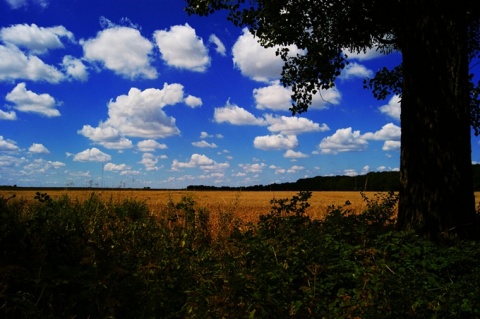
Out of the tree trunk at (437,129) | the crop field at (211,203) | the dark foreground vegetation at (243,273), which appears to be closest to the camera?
the dark foreground vegetation at (243,273)

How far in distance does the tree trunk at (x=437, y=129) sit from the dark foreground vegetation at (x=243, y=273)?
0.60 m

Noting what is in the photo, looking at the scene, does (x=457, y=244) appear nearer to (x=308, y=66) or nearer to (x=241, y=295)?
(x=241, y=295)

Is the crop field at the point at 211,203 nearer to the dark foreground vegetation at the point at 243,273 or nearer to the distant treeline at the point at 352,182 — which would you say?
the dark foreground vegetation at the point at 243,273

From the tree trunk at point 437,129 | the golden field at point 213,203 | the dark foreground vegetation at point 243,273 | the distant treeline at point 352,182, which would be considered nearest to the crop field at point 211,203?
the golden field at point 213,203

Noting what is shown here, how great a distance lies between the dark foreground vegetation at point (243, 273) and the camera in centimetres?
383

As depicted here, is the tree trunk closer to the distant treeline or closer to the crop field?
the crop field

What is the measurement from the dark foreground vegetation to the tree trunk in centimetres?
60

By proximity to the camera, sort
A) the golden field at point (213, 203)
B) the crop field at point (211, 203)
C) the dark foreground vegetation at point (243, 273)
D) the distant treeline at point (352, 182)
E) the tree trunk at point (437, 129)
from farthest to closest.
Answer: the distant treeline at point (352, 182)
the crop field at point (211, 203)
the golden field at point (213, 203)
the tree trunk at point (437, 129)
the dark foreground vegetation at point (243, 273)

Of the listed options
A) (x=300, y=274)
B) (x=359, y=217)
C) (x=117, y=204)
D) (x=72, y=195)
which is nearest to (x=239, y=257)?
(x=300, y=274)

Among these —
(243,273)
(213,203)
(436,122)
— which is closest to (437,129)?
(436,122)

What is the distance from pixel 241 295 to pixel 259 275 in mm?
660

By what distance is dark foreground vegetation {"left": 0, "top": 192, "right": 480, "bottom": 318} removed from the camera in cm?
383

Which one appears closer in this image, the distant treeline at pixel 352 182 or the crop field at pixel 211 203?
the crop field at pixel 211 203

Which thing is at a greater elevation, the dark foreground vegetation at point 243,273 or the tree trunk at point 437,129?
the tree trunk at point 437,129
